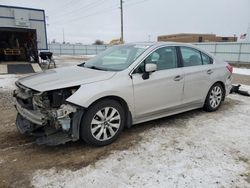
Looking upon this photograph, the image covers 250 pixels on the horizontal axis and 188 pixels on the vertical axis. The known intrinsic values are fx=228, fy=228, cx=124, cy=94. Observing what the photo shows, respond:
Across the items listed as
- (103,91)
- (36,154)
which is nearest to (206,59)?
(103,91)

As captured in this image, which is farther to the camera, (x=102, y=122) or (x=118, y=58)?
(x=118, y=58)

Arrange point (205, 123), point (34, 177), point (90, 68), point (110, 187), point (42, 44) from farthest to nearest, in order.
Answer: point (42, 44) → point (205, 123) → point (90, 68) → point (34, 177) → point (110, 187)

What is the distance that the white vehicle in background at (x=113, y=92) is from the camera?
3.21m

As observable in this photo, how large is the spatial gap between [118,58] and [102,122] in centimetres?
133

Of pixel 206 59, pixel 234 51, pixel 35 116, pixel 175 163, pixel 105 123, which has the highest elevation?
pixel 234 51

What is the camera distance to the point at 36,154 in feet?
11.0

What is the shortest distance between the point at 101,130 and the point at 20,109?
134 centimetres

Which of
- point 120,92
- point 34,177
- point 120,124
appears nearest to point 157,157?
point 120,124

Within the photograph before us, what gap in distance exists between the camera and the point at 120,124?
3670 millimetres

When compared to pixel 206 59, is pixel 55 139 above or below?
below

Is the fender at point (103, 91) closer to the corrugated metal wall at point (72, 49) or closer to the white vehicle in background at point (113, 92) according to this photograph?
the white vehicle in background at point (113, 92)

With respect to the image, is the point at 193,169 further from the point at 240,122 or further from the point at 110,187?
the point at 240,122

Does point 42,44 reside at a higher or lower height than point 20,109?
higher

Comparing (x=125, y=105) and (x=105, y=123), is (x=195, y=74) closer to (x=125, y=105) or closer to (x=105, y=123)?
(x=125, y=105)
